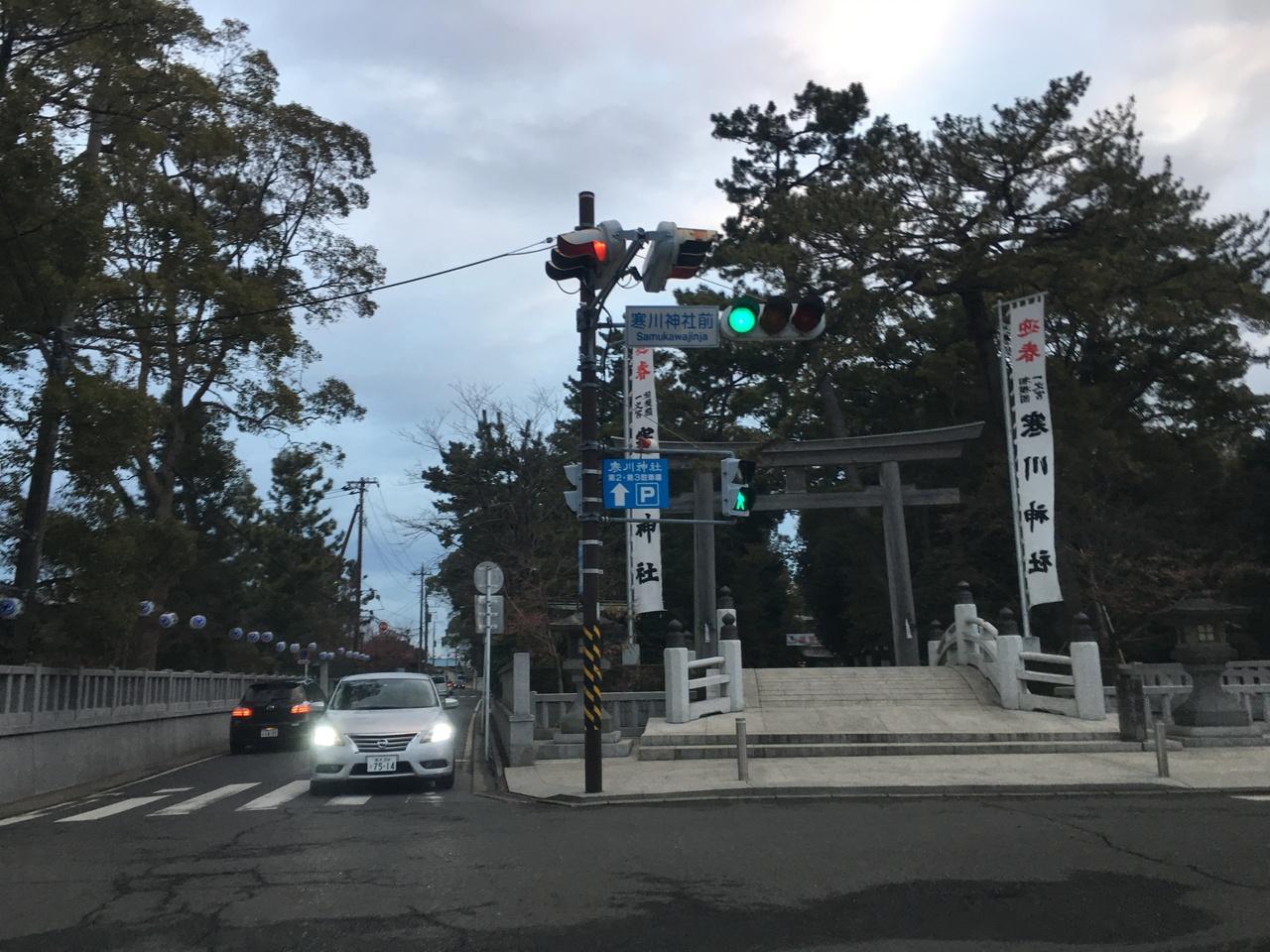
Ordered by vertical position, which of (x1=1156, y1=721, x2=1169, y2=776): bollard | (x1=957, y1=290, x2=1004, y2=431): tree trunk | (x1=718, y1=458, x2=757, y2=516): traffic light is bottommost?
(x1=1156, y1=721, x2=1169, y2=776): bollard

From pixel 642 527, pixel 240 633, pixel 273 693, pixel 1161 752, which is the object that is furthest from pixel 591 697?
pixel 240 633

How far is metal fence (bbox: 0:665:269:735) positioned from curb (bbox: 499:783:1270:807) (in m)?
7.63

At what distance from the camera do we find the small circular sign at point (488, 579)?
1694 centimetres

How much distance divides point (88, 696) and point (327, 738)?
6.21 metres

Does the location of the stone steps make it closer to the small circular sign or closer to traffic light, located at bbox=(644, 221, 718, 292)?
the small circular sign

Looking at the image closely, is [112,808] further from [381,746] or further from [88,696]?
[88,696]

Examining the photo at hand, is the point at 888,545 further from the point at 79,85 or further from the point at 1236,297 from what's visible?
the point at 79,85

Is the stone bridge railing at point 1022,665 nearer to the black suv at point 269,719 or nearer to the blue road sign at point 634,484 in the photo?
the blue road sign at point 634,484

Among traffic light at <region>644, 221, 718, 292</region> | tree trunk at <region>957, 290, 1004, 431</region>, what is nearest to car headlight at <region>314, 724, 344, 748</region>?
traffic light at <region>644, 221, 718, 292</region>

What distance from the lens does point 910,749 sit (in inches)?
600

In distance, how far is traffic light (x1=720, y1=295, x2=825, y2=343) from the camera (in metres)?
10.5

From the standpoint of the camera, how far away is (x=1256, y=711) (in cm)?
1730

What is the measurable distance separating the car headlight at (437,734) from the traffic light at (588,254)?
5.95 m

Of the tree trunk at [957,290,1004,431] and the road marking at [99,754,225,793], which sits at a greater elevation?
the tree trunk at [957,290,1004,431]
